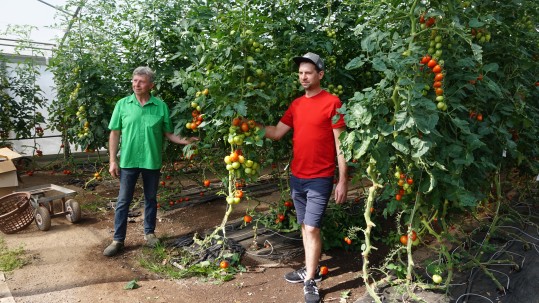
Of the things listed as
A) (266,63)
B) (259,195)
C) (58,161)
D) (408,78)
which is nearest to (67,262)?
(266,63)

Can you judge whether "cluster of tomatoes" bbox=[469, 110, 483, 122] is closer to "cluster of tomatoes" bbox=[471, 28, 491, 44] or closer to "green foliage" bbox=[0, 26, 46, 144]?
"cluster of tomatoes" bbox=[471, 28, 491, 44]

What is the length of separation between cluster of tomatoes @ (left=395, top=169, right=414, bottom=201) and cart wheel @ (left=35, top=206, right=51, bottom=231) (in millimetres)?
2943

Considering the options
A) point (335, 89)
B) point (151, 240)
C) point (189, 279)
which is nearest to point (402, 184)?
point (335, 89)

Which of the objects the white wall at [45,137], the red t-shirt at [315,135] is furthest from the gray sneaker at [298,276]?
the white wall at [45,137]

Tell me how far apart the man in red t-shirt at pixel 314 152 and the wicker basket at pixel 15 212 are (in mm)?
2464

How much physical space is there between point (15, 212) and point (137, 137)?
131cm

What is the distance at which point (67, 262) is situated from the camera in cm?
306

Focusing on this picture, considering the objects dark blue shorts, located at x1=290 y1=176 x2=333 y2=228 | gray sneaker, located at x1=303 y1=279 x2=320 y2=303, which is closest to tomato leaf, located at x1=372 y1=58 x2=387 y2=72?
→ dark blue shorts, located at x1=290 y1=176 x2=333 y2=228

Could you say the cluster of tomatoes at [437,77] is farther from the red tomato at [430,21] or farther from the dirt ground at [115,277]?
the dirt ground at [115,277]

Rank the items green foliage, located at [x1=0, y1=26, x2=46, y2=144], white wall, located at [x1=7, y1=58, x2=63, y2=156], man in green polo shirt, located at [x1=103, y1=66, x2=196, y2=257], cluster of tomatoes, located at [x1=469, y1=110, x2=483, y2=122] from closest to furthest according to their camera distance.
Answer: cluster of tomatoes, located at [x1=469, y1=110, x2=483, y2=122] → man in green polo shirt, located at [x1=103, y1=66, x2=196, y2=257] → green foliage, located at [x1=0, y1=26, x2=46, y2=144] → white wall, located at [x1=7, y1=58, x2=63, y2=156]

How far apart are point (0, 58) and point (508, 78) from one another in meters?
6.08

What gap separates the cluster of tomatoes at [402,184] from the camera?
2.15 meters

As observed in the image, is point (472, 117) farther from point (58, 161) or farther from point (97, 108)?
point (58, 161)

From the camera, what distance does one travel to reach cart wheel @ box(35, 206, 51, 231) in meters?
3.65
